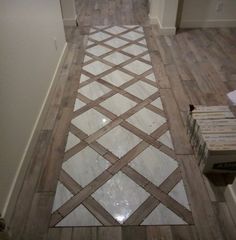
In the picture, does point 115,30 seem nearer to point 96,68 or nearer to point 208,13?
point 96,68

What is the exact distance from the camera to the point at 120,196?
4.68 feet

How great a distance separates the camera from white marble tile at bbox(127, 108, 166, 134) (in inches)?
74.6

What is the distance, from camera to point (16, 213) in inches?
52.5

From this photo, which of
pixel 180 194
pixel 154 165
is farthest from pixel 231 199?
pixel 154 165

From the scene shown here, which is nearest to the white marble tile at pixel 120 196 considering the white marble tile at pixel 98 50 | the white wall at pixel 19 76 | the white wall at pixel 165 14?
the white wall at pixel 19 76

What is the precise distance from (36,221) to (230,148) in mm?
1117

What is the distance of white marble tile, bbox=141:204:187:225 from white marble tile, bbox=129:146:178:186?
0.18 m

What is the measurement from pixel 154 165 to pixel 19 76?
995mm

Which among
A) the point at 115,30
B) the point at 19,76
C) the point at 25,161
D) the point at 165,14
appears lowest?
the point at 115,30

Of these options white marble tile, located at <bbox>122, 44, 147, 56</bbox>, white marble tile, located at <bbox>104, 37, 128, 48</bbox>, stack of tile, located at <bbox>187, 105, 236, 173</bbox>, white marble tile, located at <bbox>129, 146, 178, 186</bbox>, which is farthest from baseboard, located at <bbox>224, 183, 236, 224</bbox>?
white marble tile, located at <bbox>104, 37, 128, 48</bbox>

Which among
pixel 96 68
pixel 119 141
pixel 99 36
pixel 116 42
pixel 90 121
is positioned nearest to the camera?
pixel 119 141

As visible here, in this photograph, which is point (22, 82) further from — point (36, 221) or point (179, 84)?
point (179, 84)

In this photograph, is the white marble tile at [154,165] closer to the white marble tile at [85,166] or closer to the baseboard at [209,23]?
the white marble tile at [85,166]

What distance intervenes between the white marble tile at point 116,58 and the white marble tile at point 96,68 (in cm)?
13
